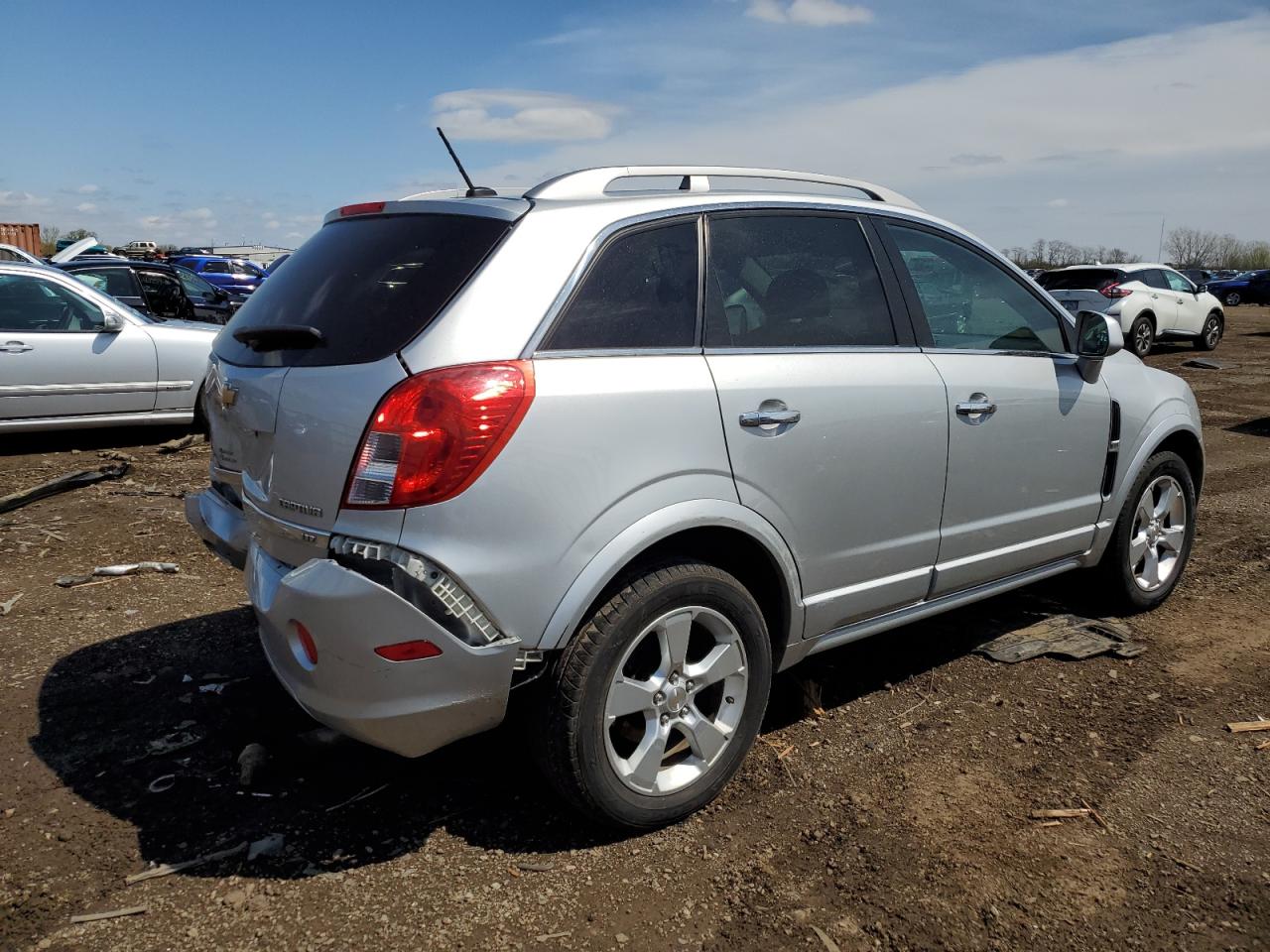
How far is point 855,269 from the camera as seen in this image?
3545 millimetres

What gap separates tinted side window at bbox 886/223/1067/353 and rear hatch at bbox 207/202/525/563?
1.65m

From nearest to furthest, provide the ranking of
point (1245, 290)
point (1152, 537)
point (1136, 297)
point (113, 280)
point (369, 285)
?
point (369, 285)
point (1152, 537)
point (113, 280)
point (1136, 297)
point (1245, 290)

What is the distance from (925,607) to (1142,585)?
1.64 meters

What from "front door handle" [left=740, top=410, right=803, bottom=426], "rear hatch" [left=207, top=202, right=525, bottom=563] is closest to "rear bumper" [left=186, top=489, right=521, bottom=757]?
"rear hatch" [left=207, top=202, right=525, bottom=563]

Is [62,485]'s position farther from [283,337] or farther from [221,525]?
[283,337]

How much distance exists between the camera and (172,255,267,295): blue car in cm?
2981

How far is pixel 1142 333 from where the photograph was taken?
→ 18094 mm

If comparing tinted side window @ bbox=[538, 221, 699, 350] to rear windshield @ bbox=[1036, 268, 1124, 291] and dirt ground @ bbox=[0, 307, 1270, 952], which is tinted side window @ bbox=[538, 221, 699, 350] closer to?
dirt ground @ bbox=[0, 307, 1270, 952]

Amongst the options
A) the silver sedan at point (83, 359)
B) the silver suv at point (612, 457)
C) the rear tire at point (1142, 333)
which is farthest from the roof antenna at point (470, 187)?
the rear tire at point (1142, 333)

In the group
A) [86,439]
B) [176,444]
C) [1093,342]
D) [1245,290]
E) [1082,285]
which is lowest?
[1245,290]

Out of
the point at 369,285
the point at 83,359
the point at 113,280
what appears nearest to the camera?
the point at 369,285

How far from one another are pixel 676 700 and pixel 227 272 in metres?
31.6

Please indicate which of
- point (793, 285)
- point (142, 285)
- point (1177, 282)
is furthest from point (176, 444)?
point (1177, 282)

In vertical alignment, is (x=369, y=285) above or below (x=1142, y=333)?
above
